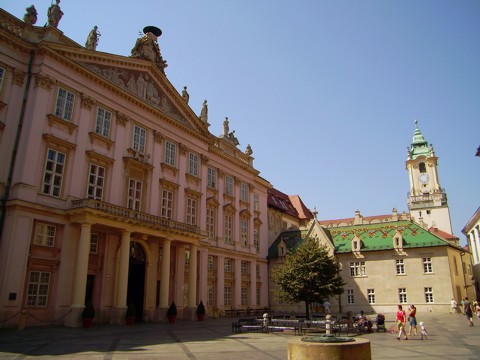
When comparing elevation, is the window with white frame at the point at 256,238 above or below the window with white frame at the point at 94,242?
above

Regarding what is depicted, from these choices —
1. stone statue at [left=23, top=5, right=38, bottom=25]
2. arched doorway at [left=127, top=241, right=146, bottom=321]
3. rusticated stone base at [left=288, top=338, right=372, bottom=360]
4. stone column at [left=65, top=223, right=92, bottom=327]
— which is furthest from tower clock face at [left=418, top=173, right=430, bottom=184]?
rusticated stone base at [left=288, top=338, right=372, bottom=360]

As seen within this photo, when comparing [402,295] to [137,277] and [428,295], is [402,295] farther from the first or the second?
[137,277]

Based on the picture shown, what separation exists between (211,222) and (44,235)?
20.2 meters

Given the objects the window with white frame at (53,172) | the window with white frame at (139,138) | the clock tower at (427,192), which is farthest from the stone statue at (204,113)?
the clock tower at (427,192)

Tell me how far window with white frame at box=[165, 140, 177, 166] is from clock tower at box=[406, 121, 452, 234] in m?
71.2

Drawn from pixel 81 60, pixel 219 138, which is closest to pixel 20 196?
pixel 81 60

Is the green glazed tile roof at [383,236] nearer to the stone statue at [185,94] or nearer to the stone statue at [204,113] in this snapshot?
the stone statue at [204,113]

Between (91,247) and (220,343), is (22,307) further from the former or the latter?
(220,343)

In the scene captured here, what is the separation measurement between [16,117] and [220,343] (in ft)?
63.6

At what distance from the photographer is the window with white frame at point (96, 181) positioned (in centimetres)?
2909

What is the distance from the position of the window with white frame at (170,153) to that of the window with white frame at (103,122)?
6749mm

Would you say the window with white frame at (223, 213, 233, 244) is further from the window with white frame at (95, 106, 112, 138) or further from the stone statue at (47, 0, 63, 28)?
the stone statue at (47, 0, 63, 28)

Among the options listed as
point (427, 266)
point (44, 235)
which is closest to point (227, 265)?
point (427, 266)

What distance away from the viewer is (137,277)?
32.9m
